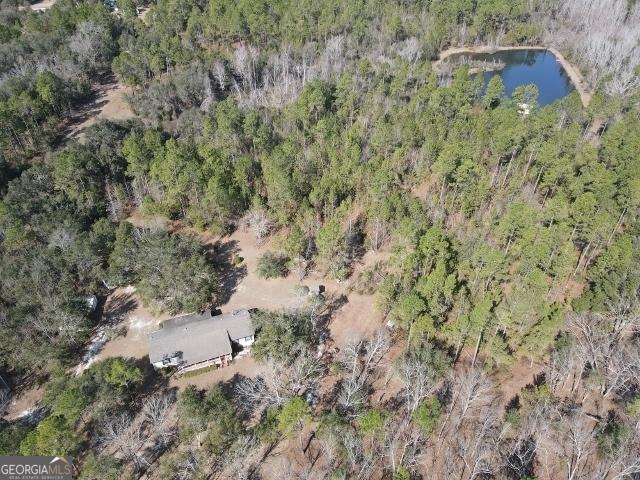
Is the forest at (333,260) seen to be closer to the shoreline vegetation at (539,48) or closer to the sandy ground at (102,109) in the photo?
the sandy ground at (102,109)

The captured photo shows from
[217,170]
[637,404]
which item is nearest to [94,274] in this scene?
[217,170]

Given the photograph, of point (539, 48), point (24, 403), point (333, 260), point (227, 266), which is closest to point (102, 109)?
point (227, 266)

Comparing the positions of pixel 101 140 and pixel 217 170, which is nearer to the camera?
pixel 217 170

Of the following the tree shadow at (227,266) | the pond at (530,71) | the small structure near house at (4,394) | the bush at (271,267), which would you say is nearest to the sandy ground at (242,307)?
the tree shadow at (227,266)

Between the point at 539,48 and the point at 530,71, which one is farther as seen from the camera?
the point at 539,48

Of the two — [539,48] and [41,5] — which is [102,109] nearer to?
[41,5]

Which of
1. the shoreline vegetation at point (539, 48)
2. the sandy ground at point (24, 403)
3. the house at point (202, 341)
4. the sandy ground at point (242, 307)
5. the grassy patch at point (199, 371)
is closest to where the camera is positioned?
the sandy ground at point (24, 403)

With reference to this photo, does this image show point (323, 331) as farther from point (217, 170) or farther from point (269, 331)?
point (217, 170)
